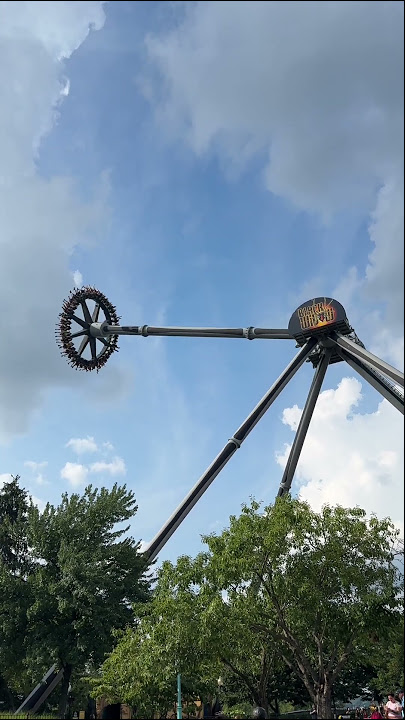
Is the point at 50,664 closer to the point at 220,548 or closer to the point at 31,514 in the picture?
the point at 31,514

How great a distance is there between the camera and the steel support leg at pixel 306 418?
121 feet

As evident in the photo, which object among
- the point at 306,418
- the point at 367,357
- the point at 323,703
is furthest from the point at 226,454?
the point at 323,703

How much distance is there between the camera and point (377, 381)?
33125 mm

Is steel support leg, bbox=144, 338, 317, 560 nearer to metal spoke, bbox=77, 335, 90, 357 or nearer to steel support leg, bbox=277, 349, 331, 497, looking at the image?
steel support leg, bbox=277, 349, 331, 497

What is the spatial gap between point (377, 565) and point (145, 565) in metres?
13.2

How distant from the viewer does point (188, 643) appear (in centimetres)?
2419

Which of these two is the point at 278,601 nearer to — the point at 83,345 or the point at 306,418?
the point at 306,418

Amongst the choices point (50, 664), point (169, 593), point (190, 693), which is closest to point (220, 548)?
point (169, 593)

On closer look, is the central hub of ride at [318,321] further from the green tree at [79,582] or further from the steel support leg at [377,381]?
the green tree at [79,582]

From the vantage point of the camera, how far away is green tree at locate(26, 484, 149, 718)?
29.7 m

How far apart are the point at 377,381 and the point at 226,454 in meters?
8.86

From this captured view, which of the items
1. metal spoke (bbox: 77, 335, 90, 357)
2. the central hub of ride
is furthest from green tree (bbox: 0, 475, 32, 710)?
the central hub of ride

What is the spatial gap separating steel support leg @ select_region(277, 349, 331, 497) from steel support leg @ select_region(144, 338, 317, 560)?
1123mm

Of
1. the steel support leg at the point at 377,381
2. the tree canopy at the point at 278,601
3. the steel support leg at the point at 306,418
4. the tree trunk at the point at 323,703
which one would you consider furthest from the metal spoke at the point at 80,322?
the tree trunk at the point at 323,703
